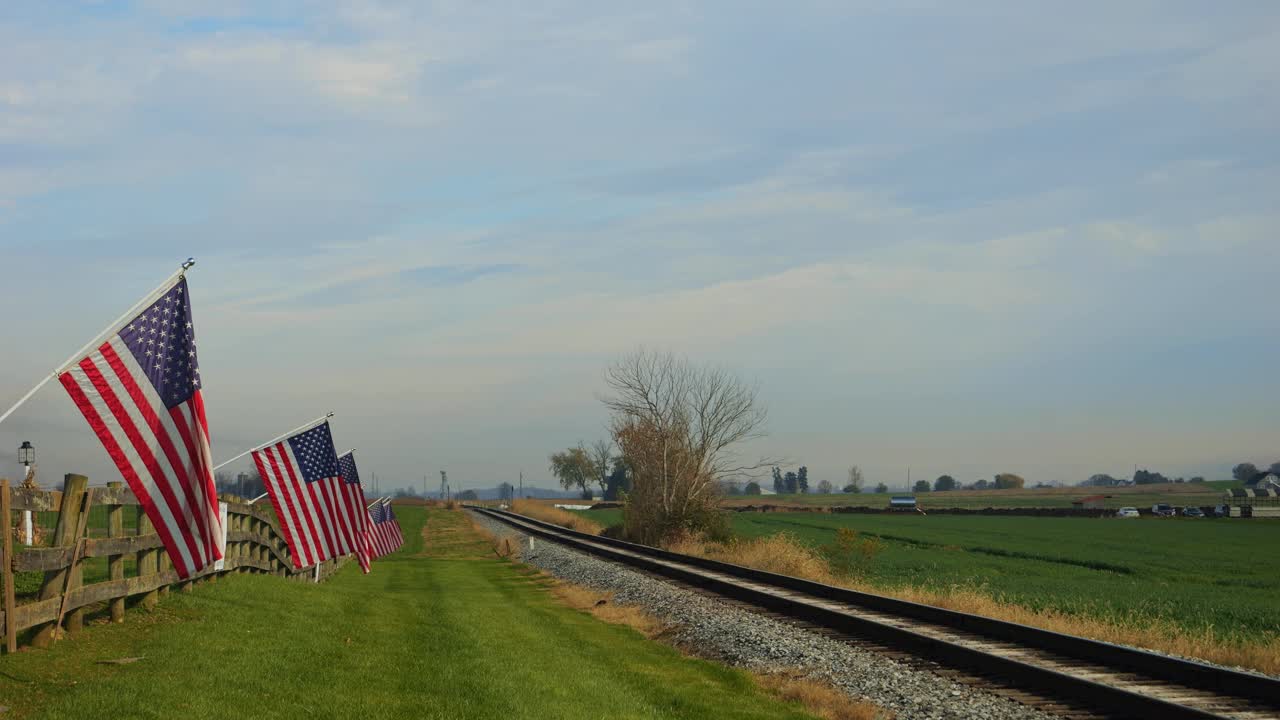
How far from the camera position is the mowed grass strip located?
8.65 m

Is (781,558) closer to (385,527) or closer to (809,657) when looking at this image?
(809,657)

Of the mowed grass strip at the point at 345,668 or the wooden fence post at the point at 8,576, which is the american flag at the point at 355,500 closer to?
the mowed grass strip at the point at 345,668

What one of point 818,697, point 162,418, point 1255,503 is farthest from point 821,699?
point 1255,503

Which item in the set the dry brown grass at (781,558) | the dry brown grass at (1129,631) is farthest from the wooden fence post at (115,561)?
the dry brown grass at (781,558)

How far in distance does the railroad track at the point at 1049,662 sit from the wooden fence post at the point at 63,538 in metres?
9.47

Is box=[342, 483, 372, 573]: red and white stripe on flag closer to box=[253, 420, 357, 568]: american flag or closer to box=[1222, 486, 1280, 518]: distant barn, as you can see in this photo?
box=[253, 420, 357, 568]: american flag

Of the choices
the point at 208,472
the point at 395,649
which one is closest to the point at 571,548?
the point at 395,649

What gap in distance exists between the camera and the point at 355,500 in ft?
77.5

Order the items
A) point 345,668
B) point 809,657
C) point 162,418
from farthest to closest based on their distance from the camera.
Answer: point 809,657, point 345,668, point 162,418

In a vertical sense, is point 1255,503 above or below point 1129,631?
below

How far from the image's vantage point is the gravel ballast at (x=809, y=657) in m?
10.9

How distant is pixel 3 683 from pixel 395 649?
498cm

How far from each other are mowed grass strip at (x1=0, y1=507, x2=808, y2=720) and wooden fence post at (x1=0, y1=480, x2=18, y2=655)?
0.68 feet

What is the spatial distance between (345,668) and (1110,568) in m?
37.8
